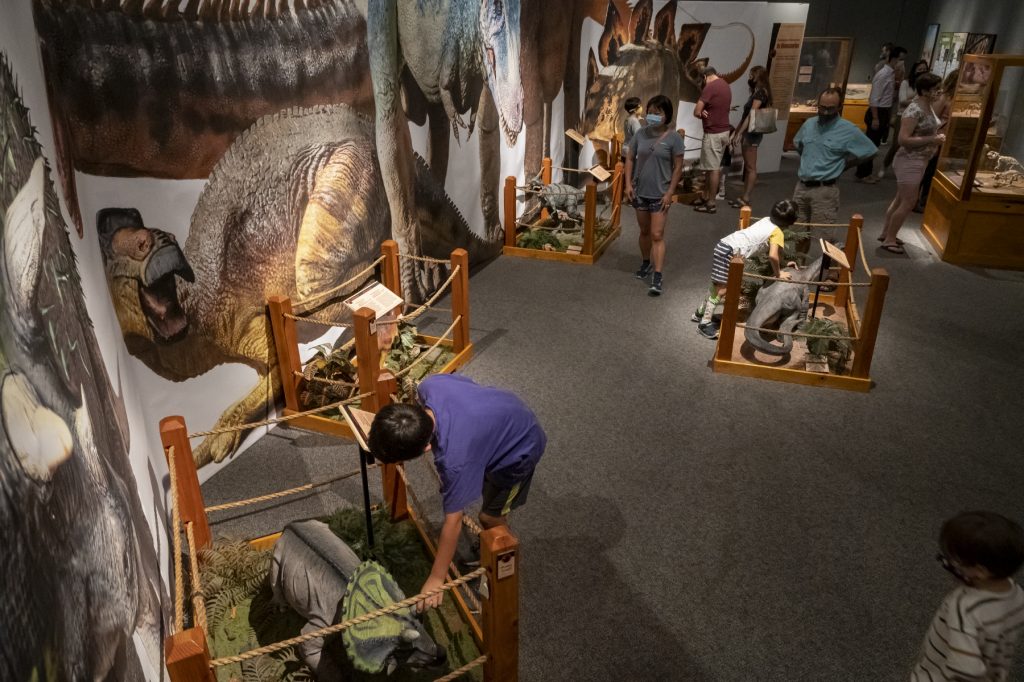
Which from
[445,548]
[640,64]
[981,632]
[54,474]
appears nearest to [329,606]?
[445,548]

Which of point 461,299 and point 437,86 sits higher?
point 437,86

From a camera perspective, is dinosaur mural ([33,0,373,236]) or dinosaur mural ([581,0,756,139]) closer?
dinosaur mural ([33,0,373,236])

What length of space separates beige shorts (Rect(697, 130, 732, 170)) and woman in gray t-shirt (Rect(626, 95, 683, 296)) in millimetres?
3297

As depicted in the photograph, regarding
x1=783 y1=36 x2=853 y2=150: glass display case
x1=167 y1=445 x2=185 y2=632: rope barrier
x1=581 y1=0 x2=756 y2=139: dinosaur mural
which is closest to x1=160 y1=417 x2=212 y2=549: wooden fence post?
x1=167 y1=445 x2=185 y2=632: rope barrier

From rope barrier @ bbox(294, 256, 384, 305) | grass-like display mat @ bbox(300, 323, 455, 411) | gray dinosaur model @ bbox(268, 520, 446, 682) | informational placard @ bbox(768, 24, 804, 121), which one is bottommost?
grass-like display mat @ bbox(300, 323, 455, 411)

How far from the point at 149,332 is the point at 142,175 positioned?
2.63ft

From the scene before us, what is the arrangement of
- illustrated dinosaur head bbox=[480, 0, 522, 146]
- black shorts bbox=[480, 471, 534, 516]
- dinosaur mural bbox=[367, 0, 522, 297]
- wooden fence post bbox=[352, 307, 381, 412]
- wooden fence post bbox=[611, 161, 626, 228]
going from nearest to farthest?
1. black shorts bbox=[480, 471, 534, 516]
2. wooden fence post bbox=[352, 307, 381, 412]
3. dinosaur mural bbox=[367, 0, 522, 297]
4. illustrated dinosaur head bbox=[480, 0, 522, 146]
5. wooden fence post bbox=[611, 161, 626, 228]

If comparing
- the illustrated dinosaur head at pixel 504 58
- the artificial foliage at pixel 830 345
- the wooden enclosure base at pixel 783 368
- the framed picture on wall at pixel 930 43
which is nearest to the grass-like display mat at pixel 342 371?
the wooden enclosure base at pixel 783 368

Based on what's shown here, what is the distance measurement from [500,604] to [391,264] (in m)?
3.52

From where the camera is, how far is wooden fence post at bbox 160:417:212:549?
3207 millimetres

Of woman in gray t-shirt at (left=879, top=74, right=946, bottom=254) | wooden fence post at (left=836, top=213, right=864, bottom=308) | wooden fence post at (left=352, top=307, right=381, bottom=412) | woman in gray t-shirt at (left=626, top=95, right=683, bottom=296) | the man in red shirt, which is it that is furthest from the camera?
the man in red shirt

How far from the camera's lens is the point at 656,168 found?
22.2 feet

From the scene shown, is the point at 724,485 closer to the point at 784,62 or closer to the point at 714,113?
the point at 714,113

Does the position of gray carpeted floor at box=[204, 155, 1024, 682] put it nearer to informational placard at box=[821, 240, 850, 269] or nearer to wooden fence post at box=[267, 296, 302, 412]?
wooden fence post at box=[267, 296, 302, 412]
